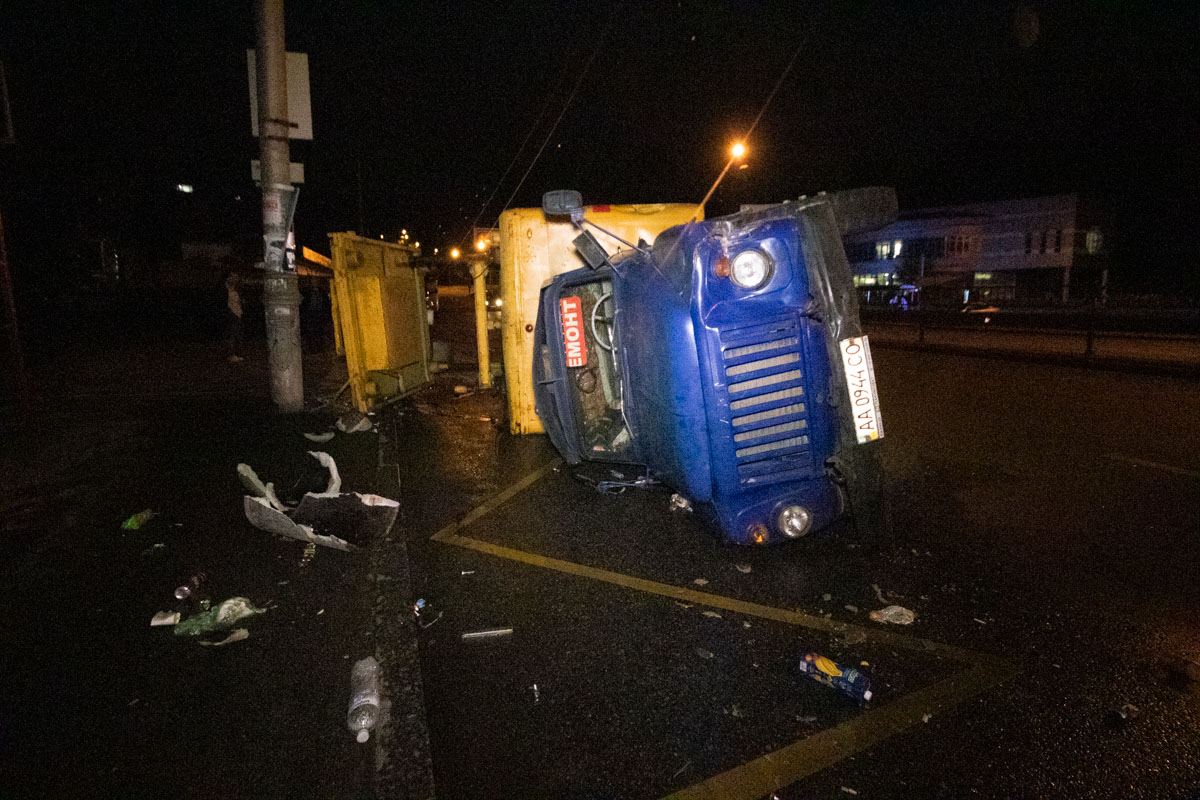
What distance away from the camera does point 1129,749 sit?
230cm

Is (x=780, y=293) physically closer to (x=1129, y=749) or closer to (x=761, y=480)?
(x=761, y=480)

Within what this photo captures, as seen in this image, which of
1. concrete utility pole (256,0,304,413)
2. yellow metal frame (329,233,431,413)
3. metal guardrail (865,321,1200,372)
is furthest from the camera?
metal guardrail (865,321,1200,372)

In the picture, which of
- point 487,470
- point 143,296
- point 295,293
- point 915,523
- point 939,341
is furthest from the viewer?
point 143,296

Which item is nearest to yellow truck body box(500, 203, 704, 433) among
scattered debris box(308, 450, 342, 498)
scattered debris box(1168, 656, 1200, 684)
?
scattered debris box(308, 450, 342, 498)

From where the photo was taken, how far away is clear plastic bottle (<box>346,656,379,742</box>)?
2377 millimetres

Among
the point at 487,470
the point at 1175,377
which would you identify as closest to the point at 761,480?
the point at 487,470

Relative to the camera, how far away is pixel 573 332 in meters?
4.97

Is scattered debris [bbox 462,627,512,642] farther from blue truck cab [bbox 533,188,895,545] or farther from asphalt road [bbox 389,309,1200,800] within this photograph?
blue truck cab [bbox 533,188,895,545]

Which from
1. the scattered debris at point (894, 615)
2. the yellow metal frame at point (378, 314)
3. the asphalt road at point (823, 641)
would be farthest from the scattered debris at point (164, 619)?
the yellow metal frame at point (378, 314)

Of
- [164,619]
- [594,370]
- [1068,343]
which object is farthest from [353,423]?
[1068,343]

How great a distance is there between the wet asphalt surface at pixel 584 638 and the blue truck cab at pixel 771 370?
0.46 m

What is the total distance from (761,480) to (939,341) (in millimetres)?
14902

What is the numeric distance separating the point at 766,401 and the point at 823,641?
4.09ft

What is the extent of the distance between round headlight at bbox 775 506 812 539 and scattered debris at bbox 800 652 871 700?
2.84 ft
